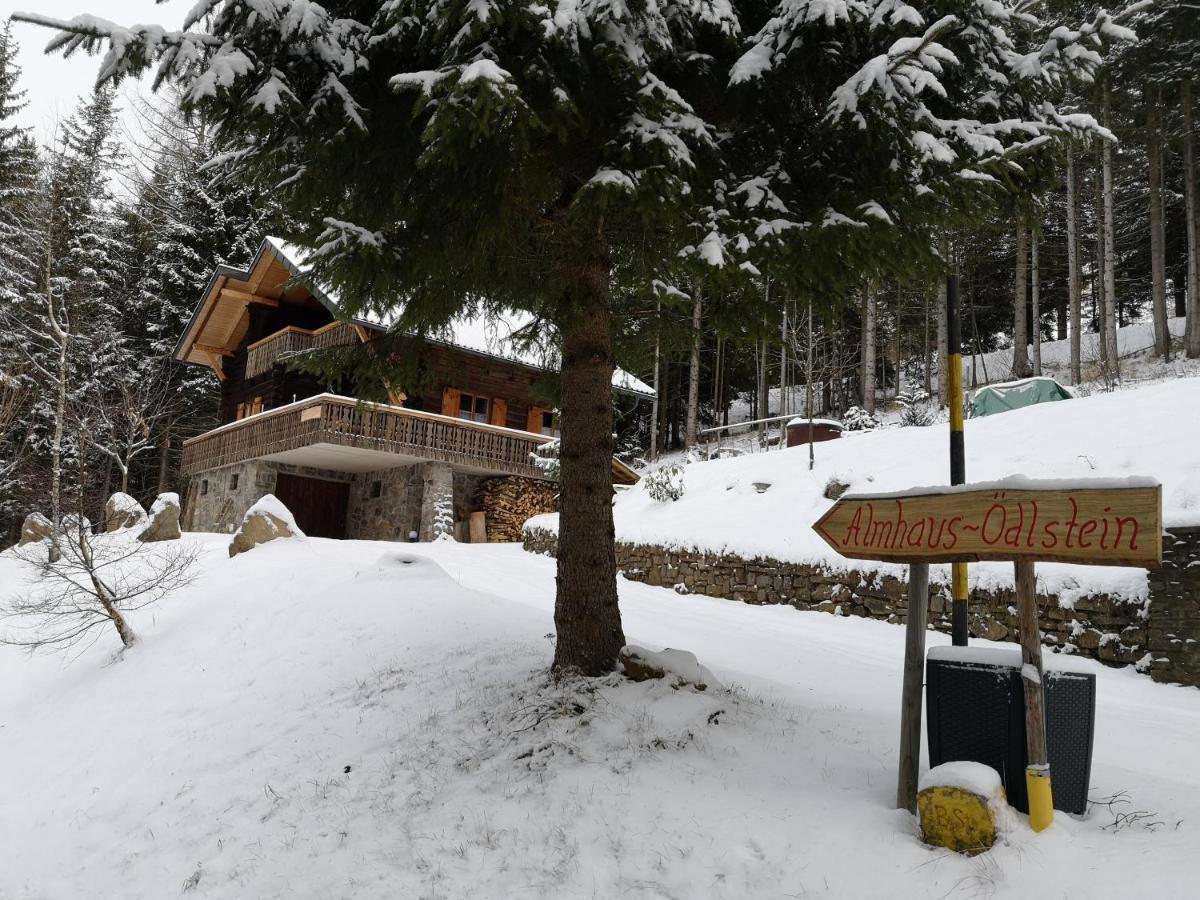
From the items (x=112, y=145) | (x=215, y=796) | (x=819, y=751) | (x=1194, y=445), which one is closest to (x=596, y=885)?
(x=819, y=751)

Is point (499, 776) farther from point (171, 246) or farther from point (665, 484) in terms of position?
point (171, 246)

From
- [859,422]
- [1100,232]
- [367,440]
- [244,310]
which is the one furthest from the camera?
[1100,232]

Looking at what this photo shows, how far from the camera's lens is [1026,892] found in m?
2.56

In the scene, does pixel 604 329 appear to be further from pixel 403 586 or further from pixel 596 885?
pixel 403 586

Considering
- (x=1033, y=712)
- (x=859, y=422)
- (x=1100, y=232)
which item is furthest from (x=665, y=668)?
(x=1100, y=232)

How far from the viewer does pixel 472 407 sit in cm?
2077

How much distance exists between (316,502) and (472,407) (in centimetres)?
508

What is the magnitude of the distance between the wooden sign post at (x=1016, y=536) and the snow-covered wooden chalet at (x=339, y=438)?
42.9ft

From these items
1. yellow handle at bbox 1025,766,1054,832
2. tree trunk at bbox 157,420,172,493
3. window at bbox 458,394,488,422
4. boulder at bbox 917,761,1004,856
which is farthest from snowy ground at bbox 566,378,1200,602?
tree trunk at bbox 157,420,172,493

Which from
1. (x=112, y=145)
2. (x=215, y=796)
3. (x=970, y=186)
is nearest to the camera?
(x=970, y=186)

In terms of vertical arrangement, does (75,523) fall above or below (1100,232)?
below

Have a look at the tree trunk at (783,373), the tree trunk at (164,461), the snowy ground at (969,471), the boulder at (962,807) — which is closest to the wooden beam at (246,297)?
the tree trunk at (164,461)

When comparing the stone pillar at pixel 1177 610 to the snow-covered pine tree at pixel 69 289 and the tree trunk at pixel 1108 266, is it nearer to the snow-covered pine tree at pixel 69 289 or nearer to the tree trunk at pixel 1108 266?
the tree trunk at pixel 1108 266

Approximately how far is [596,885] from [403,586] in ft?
19.5
